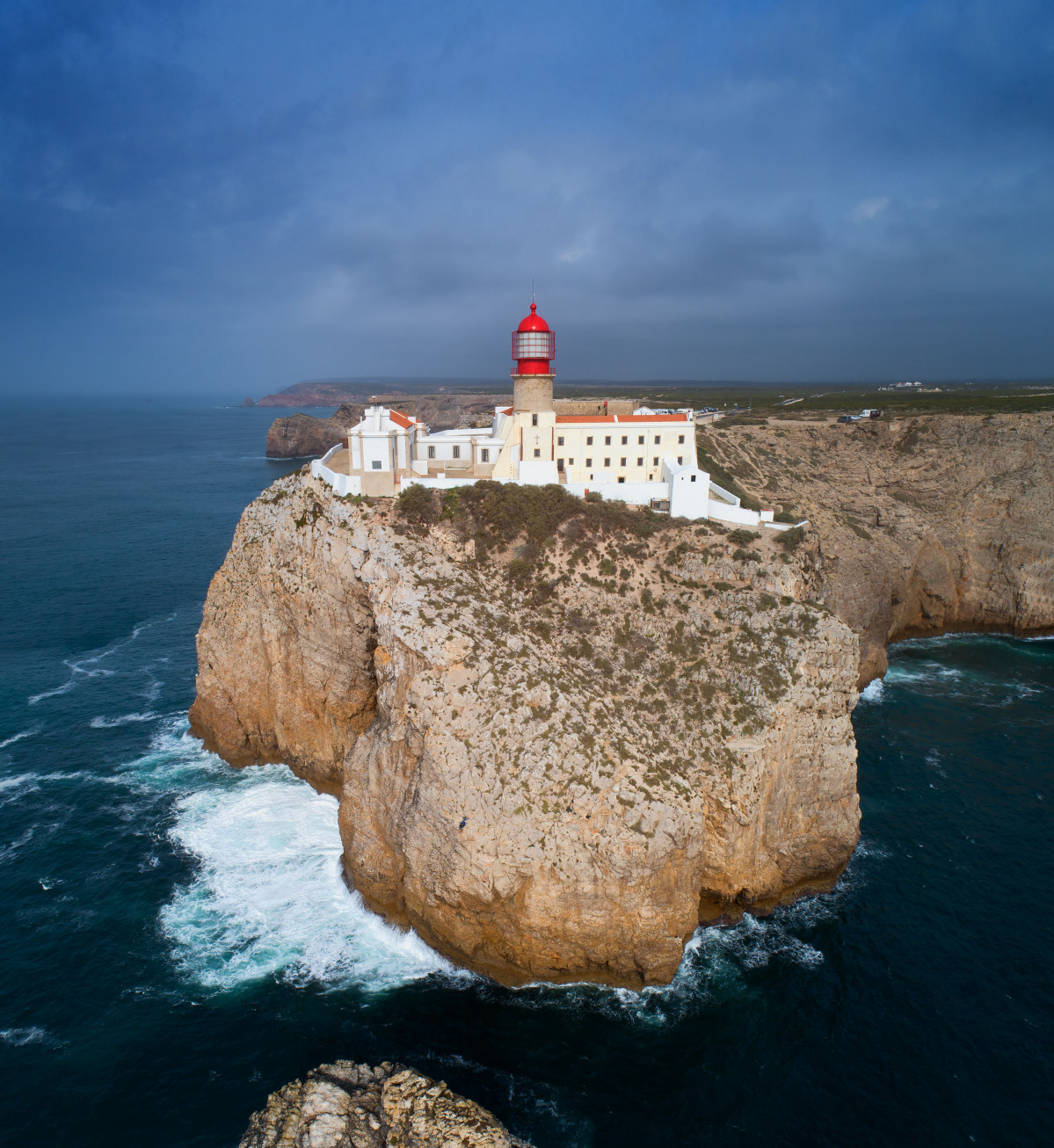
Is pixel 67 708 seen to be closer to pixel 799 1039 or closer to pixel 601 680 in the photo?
pixel 601 680

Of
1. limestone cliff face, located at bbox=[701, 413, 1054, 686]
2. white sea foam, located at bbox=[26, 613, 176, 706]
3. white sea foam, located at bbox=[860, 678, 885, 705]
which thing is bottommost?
white sea foam, located at bbox=[860, 678, 885, 705]

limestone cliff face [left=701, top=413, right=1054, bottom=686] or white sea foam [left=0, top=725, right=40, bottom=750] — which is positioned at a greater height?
limestone cliff face [left=701, top=413, right=1054, bottom=686]

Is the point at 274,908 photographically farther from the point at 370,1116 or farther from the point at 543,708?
the point at 543,708

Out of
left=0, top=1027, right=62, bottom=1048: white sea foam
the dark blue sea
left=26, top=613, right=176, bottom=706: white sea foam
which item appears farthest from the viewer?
left=26, top=613, right=176, bottom=706: white sea foam

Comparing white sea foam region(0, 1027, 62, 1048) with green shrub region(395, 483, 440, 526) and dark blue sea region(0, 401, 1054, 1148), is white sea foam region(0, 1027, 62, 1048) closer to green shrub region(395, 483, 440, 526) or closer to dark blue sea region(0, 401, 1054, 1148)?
dark blue sea region(0, 401, 1054, 1148)

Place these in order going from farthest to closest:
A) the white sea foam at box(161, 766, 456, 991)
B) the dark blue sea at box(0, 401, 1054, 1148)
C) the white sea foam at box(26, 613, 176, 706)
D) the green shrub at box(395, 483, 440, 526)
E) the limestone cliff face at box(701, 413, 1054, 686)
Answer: the limestone cliff face at box(701, 413, 1054, 686), the white sea foam at box(26, 613, 176, 706), the green shrub at box(395, 483, 440, 526), the white sea foam at box(161, 766, 456, 991), the dark blue sea at box(0, 401, 1054, 1148)

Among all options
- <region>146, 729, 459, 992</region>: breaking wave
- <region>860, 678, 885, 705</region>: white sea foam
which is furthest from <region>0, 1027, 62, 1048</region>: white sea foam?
<region>860, 678, 885, 705</region>: white sea foam

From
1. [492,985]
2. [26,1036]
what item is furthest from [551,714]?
[26,1036]
